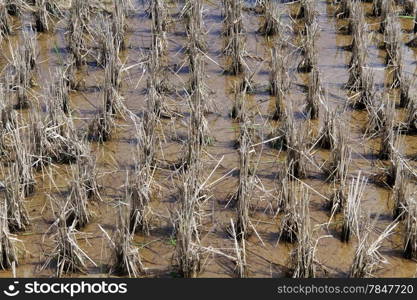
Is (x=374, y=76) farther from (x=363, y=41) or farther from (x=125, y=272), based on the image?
(x=125, y=272)

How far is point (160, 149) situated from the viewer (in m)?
6.34

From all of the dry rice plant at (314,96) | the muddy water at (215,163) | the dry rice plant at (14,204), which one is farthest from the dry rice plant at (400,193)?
the dry rice plant at (14,204)

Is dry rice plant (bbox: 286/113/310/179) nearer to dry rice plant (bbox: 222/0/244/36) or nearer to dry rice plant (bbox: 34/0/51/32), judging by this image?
dry rice plant (bbox: 222/0/244/36)

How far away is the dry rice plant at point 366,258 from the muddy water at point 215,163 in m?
0.13

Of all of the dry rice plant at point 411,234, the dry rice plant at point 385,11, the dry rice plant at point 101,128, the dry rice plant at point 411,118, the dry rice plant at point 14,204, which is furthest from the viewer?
the dry rice plant at point 385,11

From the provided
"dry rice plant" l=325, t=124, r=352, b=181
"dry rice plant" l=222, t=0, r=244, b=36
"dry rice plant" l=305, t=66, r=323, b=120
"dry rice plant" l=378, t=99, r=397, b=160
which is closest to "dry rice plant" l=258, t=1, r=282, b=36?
"dry rice plant" l=222, t=0, r=244, b=36

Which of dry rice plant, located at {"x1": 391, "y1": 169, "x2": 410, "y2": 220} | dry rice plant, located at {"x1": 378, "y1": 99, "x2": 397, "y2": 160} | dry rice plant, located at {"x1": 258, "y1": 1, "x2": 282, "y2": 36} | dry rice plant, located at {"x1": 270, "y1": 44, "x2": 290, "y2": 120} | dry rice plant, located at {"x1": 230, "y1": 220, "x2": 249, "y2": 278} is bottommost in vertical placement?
dry rice plant, located at {"x1": 230, "y1": 220, "x2": 249, "y2": 278}

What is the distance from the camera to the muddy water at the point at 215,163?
526cm

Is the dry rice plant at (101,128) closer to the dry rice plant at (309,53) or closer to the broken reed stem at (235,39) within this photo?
the broken reed stem at (235,39)

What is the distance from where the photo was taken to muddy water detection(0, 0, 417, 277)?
17.3 ft

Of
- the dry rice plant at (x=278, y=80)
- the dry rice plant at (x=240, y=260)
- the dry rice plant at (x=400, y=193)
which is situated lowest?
the dry rice plant at (x=240, y=260)

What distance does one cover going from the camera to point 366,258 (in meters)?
4.95

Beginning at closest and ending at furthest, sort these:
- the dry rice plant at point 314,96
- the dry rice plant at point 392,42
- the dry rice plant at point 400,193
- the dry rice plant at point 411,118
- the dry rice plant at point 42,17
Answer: the dry rice plant at point 400,193 < the dry rice plant at point 411,118 < the dry rice plant at point 314,96 < the dry rice plant at point 392,42 < the dry rice plant at point 42,17

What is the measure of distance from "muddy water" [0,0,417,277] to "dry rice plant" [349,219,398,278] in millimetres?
129
